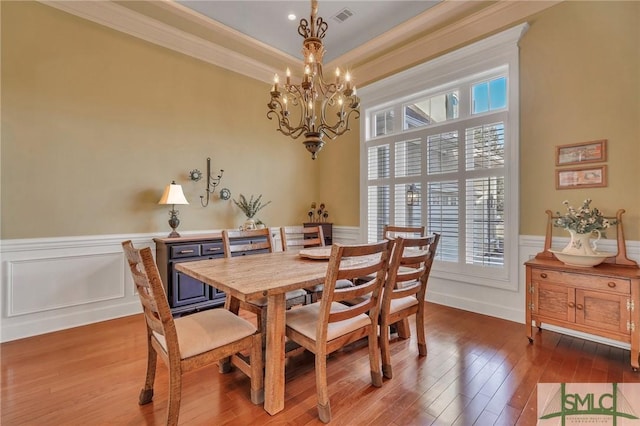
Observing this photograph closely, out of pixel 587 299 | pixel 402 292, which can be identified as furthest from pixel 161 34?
pixel 587 299

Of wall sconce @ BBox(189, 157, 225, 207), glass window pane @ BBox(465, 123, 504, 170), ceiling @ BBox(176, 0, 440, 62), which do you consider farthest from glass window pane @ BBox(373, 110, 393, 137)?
wall sconce @ BBox(189, 157, 225, 207)

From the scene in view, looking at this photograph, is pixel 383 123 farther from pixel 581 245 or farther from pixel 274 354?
pixel 274 354

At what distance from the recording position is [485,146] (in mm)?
3291

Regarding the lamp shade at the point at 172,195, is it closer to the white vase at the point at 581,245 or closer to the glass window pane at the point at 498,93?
the glass window pane at the point at 498,93

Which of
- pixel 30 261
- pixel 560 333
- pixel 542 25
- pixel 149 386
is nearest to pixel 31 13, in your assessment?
pixel 30 261

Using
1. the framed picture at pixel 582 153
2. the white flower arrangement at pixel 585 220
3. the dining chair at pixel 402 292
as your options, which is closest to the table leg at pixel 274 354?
the dining chair at pixel 402 292

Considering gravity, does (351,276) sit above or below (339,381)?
above

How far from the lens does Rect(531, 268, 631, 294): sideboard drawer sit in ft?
7.10

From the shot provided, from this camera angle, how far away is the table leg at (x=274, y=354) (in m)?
1.64

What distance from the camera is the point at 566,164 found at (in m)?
2.76

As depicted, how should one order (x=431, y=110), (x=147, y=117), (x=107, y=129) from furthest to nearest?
(x=431, y=110), (x=147, y=117), (x=107, y=129)

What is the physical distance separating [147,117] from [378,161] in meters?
3.07

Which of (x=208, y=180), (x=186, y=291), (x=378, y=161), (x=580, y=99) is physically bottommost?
(x=186, y=291)

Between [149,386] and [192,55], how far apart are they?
146 inches
